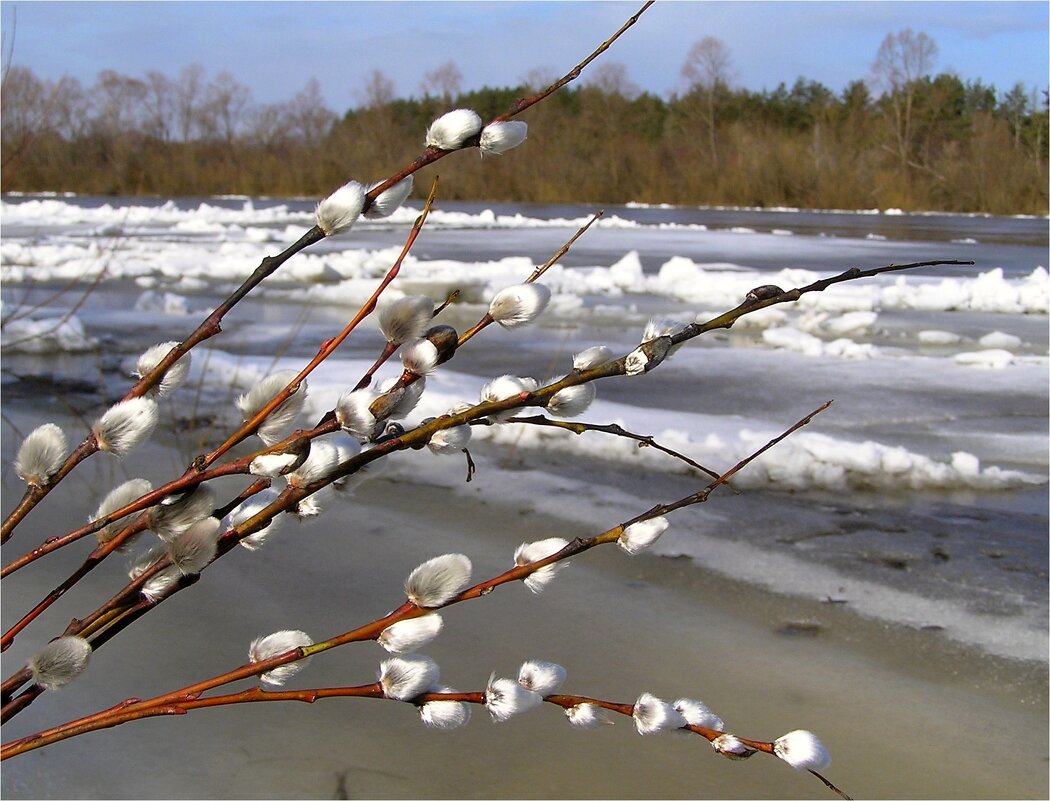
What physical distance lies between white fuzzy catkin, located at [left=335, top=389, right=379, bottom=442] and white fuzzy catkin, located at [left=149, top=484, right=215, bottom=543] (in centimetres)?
11

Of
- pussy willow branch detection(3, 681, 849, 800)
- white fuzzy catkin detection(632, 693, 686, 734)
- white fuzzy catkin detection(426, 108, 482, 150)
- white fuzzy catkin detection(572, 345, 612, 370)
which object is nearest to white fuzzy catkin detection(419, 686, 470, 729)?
pussy willow branch detection(3, 681, 849, 800)

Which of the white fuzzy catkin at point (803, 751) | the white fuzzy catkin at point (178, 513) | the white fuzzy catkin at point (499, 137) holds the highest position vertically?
the white fuzzy catkin at point (499, 137)

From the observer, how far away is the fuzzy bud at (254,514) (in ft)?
2.26

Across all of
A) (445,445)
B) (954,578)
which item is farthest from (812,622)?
(445,445)

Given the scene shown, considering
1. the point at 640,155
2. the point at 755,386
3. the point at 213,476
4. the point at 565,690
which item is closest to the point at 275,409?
the point at 213,476

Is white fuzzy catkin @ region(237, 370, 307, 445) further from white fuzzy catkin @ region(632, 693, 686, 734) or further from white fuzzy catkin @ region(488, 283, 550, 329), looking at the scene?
white fuzzy catkin @ region(632, 693, 686, 734)

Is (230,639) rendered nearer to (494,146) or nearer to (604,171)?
(494,146)

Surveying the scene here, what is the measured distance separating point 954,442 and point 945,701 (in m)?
2.24

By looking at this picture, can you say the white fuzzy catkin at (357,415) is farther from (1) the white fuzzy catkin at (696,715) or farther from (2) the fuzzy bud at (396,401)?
(1) the white fuzzy catkin at (696,715)

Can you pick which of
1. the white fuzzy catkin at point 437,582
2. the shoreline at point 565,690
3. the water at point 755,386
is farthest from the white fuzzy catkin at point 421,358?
the water at point 755,386

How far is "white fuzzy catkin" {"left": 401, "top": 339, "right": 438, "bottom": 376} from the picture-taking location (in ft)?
2.02

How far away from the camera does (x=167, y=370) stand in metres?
0.68

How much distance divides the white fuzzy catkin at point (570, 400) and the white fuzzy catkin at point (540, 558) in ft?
0.27

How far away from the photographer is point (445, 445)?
614mm
